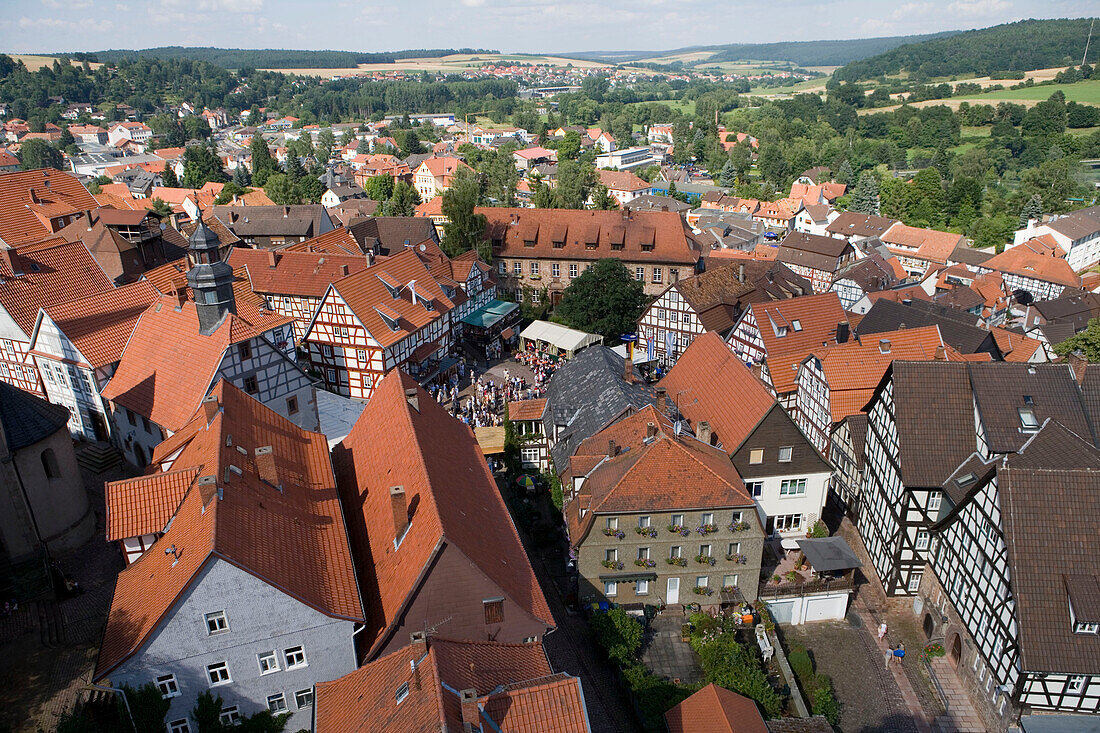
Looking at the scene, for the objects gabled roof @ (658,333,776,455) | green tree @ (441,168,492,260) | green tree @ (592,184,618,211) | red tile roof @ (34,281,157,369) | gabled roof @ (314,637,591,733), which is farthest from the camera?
green tree @ (592,184,618,211)

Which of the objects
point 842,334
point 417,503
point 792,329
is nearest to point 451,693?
point 417,503

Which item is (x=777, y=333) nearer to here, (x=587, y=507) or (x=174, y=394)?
(x=587, y=507)

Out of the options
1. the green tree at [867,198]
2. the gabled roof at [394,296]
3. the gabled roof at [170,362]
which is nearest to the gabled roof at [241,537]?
the gabled roof at [170,362]

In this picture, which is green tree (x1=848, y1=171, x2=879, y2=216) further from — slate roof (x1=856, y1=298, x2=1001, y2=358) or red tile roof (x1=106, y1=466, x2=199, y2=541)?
red tile roof (x1=106, y1=466, x2=199, y2=541)

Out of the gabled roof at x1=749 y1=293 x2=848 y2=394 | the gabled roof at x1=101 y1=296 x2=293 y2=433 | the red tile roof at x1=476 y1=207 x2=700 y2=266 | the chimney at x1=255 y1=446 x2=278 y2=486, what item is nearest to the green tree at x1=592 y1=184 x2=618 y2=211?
the red tile roof at x1=476 y1=207 x2=700 y2=266

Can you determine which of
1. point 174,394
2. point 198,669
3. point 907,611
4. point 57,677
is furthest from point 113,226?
point 907,611

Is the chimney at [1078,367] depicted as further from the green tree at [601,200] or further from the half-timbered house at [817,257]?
the green tree at [601,200]
